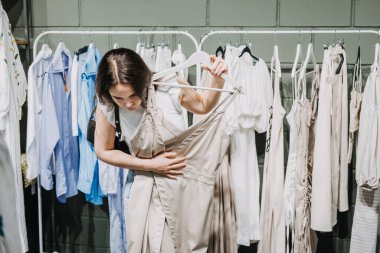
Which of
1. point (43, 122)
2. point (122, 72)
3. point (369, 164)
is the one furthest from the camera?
point (43, 122)

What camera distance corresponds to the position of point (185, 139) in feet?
5.68

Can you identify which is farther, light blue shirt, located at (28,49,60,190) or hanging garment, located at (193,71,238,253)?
light blue shirt, located at (28,49,60,190)

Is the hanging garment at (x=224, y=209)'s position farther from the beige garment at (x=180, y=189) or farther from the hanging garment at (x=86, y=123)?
the hanging garment at (x=86, y=123)

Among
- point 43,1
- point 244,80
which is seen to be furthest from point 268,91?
point 43,1

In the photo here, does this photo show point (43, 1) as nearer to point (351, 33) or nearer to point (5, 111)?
point (5, 111)

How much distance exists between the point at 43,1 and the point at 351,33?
6.01 feet

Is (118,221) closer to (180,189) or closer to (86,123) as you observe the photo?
(86,123)

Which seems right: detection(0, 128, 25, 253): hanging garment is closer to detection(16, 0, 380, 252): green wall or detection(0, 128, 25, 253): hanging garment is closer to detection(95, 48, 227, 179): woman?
detection(95, 48, 227, 179): woman

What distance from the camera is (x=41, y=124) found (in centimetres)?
248

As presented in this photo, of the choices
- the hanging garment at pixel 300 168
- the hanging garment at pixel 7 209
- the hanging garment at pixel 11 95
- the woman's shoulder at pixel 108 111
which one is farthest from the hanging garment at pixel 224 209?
the hanging garment at pixel 7 209

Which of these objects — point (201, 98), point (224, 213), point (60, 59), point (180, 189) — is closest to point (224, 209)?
point (224, 213)

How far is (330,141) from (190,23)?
1049 millimetres

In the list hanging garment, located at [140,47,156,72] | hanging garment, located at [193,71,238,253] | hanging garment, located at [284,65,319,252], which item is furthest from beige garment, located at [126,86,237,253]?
hanging garment, located at [140,47,156,72]

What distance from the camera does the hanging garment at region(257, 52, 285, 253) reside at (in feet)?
7.06
